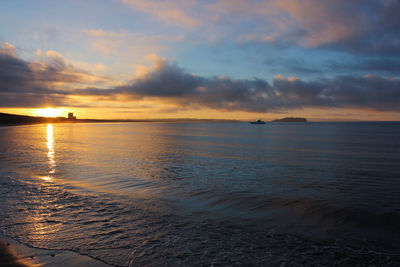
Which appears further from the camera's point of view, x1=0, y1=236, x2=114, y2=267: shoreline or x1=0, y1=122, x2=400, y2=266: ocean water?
x1=0, y1=122, x2=400, y2=266: ocean water

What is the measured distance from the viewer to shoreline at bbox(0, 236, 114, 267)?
7.05 meters

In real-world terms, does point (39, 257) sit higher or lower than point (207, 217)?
higher

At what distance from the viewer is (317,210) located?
501 inches

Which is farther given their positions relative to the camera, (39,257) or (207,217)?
(207,217)

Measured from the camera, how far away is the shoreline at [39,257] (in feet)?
23.1

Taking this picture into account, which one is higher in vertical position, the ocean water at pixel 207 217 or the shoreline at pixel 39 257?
the shoreline at pixel 39 257

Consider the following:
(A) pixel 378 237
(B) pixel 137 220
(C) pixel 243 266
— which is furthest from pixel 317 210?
(B) pixel 137 220

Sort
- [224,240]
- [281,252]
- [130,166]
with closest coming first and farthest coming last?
[281,252] < [224,240] < [130,166]

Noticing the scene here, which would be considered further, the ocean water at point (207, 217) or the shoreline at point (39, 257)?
the ocean water at point (207, 217)

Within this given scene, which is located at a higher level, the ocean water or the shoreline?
the shoreline

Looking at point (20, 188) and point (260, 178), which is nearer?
point (20, 188)

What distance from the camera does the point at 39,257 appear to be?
7.39 m

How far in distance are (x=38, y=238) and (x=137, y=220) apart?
3.44 metres

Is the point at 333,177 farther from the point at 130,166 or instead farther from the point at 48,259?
the point at 48,259
